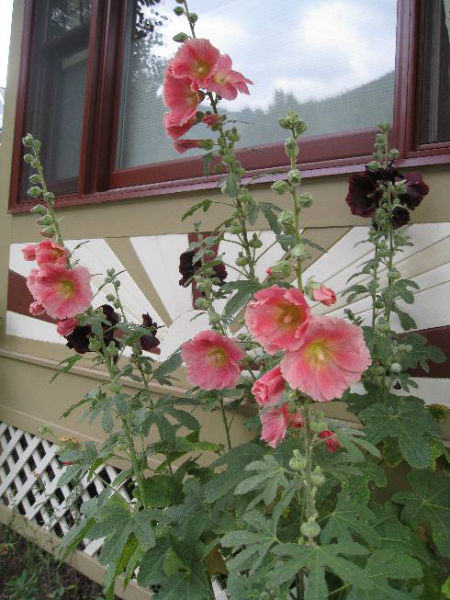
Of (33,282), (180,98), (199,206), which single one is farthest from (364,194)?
(33,282)

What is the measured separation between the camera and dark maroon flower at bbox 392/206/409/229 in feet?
4.62

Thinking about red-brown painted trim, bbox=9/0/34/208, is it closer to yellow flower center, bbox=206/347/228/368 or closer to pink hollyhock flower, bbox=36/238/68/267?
pink hollyhock flower, bbox=36/238/68/267

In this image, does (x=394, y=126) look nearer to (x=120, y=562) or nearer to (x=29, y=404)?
(x=120, y=562)

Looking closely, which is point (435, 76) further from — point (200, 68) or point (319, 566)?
point (319, 566)

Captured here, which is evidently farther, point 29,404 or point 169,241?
point 29,404

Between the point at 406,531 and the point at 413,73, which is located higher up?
the point at 413,73

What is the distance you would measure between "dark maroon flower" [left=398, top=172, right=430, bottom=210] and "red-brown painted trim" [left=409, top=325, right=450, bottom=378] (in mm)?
380

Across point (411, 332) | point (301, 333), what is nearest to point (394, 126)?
point (411, 332)

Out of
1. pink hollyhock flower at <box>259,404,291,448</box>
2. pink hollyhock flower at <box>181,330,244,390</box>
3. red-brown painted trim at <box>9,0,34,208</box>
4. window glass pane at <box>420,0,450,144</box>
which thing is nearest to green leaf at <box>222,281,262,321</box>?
pink hollyhock flower at <box>181,330,244,390</box>

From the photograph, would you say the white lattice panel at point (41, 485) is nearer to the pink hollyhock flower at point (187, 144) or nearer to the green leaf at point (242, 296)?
the green leaf at point (242, 296)

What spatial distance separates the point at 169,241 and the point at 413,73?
1.13 meters

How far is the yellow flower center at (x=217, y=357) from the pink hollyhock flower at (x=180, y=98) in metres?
0.56

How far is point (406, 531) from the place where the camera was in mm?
1160

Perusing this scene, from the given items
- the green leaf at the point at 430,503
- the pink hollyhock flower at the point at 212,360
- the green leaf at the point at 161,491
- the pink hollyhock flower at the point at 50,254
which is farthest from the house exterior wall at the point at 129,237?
the pink hollyhock flower at the point at 50,254
